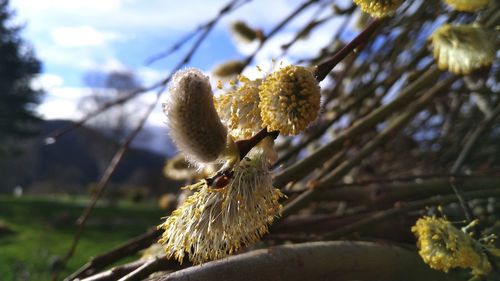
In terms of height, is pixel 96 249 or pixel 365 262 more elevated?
pixel 96 249

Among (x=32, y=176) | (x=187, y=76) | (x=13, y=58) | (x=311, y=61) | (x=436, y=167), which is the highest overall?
(x=13, y=58)

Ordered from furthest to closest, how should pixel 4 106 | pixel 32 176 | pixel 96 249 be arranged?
pixel 32 176, pixel 4 106, pixel 96 249

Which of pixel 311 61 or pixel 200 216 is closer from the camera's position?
pixel 200 216

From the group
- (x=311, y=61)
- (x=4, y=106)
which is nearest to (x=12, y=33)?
(x=4, y=106)

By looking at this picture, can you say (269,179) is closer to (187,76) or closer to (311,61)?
(187,76)

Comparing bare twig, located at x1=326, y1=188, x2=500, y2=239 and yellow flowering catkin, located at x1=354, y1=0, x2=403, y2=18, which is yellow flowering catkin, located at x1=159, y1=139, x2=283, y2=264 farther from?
bare twig, located at x1=326, y1=188, x2=500, y2=239

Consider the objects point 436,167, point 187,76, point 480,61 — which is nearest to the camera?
point 187,76

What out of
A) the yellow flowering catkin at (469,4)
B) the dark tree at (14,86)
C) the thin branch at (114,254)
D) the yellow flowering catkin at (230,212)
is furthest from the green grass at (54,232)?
the dark tree at (14,86)
